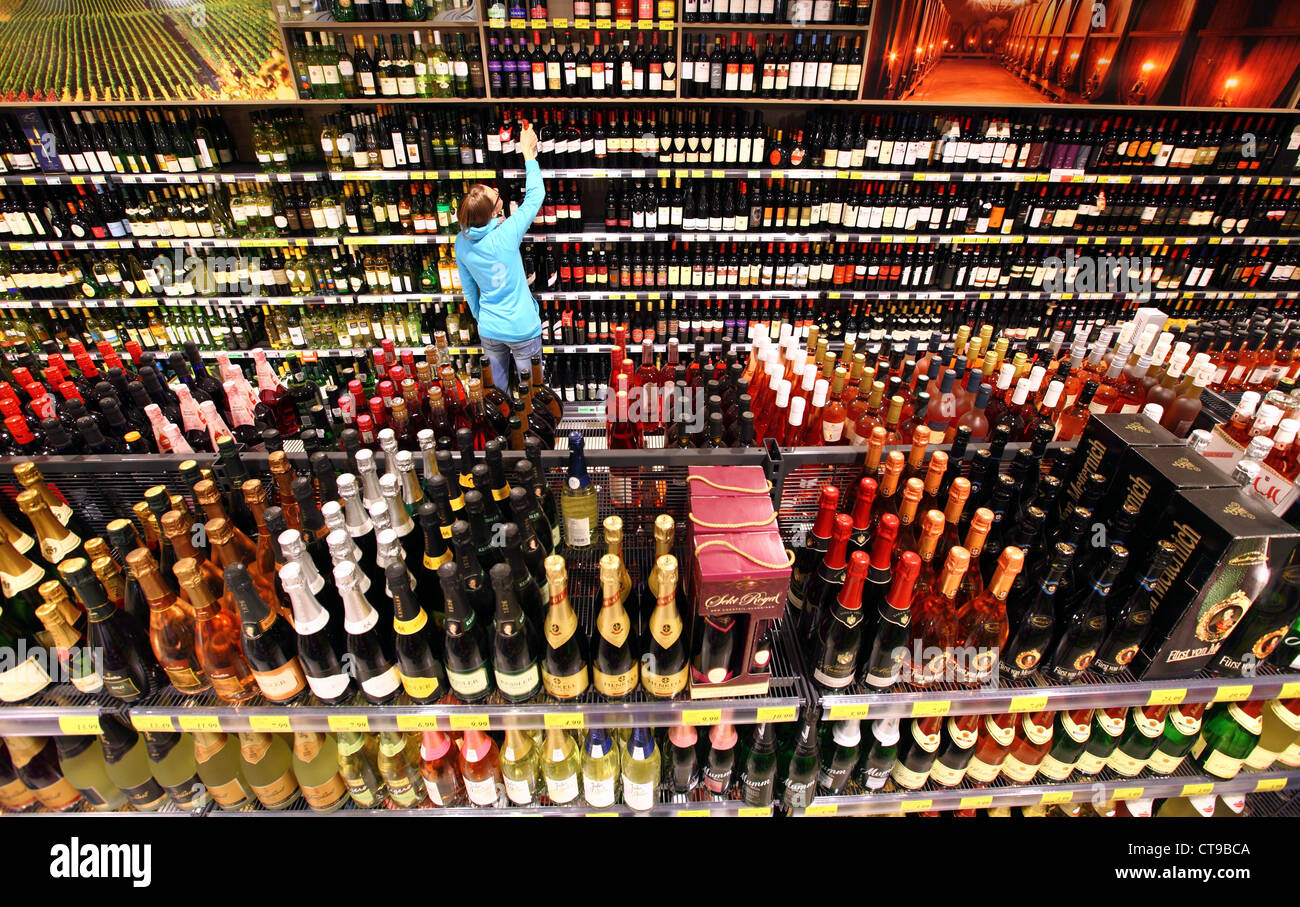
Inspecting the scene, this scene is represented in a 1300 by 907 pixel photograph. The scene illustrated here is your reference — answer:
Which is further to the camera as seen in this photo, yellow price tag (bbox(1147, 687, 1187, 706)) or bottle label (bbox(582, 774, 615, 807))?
bottle label (bbox(582, 774, 615, 807))

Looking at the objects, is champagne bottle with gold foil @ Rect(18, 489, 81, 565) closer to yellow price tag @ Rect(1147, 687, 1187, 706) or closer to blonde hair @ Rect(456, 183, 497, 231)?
blonde hair @ Rect(456, 183, 497, 231)

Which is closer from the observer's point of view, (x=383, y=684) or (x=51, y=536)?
(x=383, y=684)

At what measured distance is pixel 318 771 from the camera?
1.55 m

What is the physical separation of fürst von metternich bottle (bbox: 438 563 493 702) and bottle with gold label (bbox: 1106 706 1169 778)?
5.45 ft

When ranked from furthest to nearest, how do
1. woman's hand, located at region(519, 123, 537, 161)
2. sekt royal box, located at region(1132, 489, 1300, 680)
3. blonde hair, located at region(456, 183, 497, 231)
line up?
woman's hand, located at region(519, 123, 537, 161) → blonde hair, located at region(456, 183, 497, 231) → sekt royal box, located at region(1132, 489, 1300, 680)

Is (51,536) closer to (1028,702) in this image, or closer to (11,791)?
(11,791)

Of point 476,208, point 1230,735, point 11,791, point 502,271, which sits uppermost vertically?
point 476,208

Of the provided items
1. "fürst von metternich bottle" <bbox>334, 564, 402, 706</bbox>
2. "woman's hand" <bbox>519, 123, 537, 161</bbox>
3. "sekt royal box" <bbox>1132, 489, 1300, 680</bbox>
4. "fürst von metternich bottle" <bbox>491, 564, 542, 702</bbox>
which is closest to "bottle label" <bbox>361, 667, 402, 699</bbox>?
"fürst von metternich bottle" <bbox>334, 564, 402, 706</bbox>

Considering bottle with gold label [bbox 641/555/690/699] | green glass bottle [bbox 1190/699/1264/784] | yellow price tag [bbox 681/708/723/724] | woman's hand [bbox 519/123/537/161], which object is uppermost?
woman's hand [bbox 519/123/537/161]

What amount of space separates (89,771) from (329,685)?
0.84 m

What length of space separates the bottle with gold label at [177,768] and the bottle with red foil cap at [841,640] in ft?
5.14

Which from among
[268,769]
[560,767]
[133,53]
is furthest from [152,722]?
[133,53]

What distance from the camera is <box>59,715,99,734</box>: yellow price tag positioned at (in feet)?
4.22

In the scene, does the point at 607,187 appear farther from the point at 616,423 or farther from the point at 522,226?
the point at 616,423
